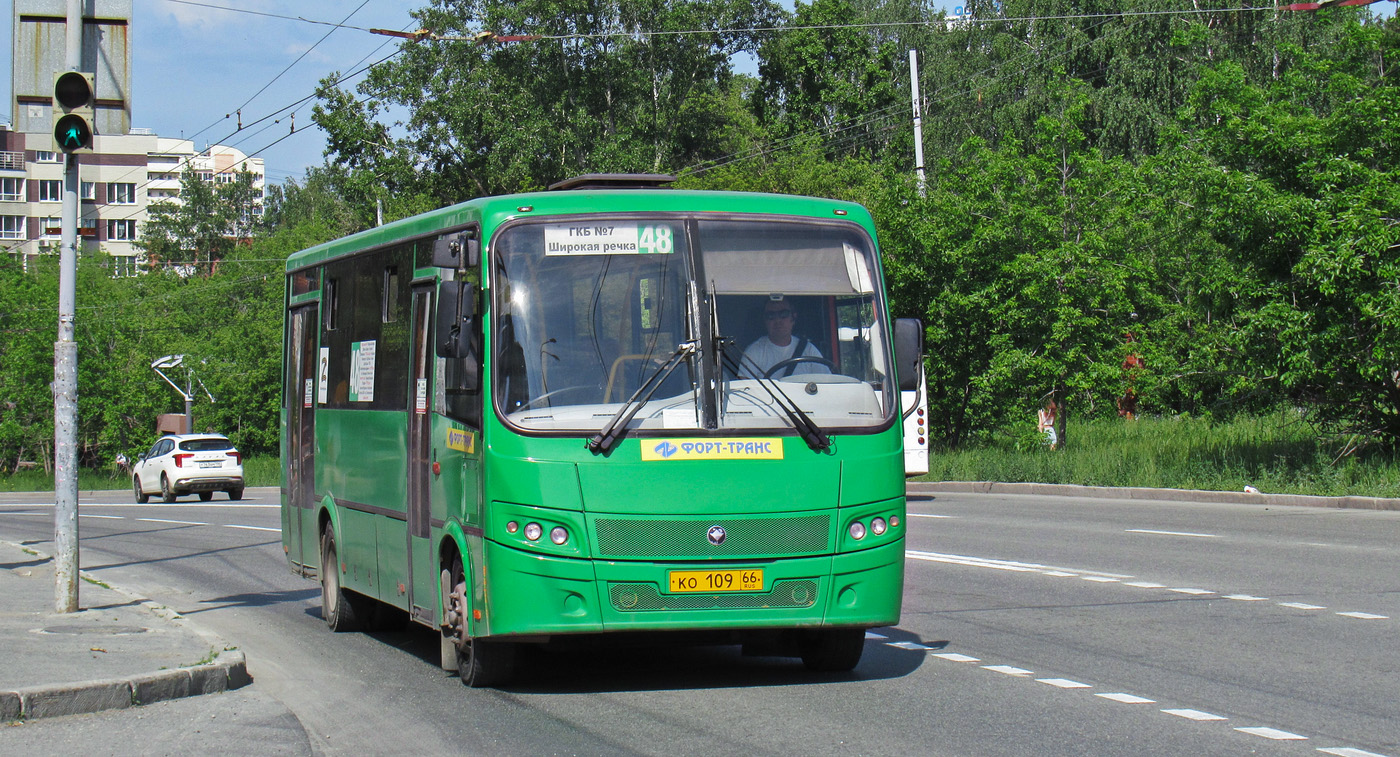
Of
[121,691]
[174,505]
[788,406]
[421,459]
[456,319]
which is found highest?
[456,319]

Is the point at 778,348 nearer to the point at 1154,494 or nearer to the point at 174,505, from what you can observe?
the point at 1154,494

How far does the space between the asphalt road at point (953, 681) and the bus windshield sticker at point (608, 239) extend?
94.0 inches

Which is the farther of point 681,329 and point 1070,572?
point 1070,572

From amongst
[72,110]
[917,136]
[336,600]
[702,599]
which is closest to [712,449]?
[702,599]

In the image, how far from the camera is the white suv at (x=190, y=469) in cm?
3888

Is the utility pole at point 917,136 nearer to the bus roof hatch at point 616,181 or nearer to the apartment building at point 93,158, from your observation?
the apartment building at point 93,158

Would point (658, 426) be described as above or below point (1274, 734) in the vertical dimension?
above

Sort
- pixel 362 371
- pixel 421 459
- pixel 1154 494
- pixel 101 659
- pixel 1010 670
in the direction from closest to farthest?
pixel 1010 670, pixel 101 659, pixel 421 459, pixel 362 371, pixel 1154 494

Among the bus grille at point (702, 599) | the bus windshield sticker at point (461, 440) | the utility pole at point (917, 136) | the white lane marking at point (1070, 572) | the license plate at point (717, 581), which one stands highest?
the utility pole at point (917, 136)

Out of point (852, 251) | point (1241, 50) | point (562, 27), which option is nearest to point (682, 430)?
point (852, 251)

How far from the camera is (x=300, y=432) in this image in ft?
40.1

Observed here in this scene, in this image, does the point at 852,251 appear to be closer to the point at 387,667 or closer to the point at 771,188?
the point at 387,667

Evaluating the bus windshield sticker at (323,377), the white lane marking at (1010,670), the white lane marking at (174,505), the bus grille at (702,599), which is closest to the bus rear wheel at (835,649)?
the bus grille at (702,599)

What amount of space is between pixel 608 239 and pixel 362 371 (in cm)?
295
